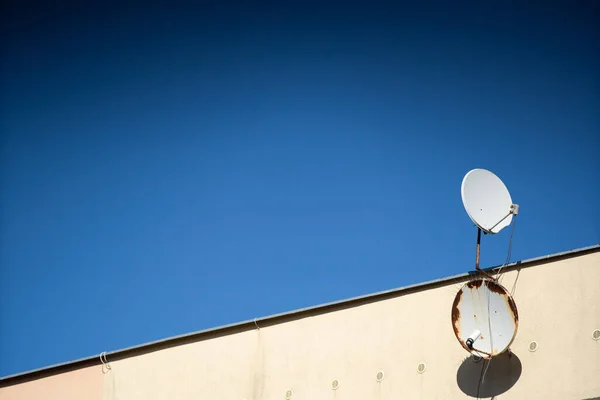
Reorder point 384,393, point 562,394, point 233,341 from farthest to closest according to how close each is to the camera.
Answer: point 233,341 < point 384,393 < point 562,394

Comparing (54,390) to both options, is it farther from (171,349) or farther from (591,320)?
(591,320)

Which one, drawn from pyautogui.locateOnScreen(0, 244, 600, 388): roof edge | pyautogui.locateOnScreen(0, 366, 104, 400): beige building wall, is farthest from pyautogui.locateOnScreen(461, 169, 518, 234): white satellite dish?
pyautogui.locateOnScreen(0, 366, 104, 400): beige building wall

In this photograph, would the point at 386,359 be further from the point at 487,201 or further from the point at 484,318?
the point at 487,201

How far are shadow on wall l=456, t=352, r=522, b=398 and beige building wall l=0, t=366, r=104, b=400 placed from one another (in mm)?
7595

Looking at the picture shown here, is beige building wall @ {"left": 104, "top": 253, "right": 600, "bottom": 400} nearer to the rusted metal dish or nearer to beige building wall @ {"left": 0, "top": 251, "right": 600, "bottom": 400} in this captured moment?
beige building wall @ {"left": 0, "top": 251, "right": 600, "bottom": 400}

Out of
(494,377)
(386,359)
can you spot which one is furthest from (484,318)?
(386,359)

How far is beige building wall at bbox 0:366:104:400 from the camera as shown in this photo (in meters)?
17.4

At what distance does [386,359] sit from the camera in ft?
52.4

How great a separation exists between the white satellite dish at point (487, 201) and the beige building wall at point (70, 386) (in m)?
8.48

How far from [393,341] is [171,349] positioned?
4.60 m

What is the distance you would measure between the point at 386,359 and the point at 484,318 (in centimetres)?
244

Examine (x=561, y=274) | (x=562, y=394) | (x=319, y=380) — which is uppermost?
(x=561, y=274)

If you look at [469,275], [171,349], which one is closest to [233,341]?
[171,349]

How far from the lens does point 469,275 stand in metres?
15.7
